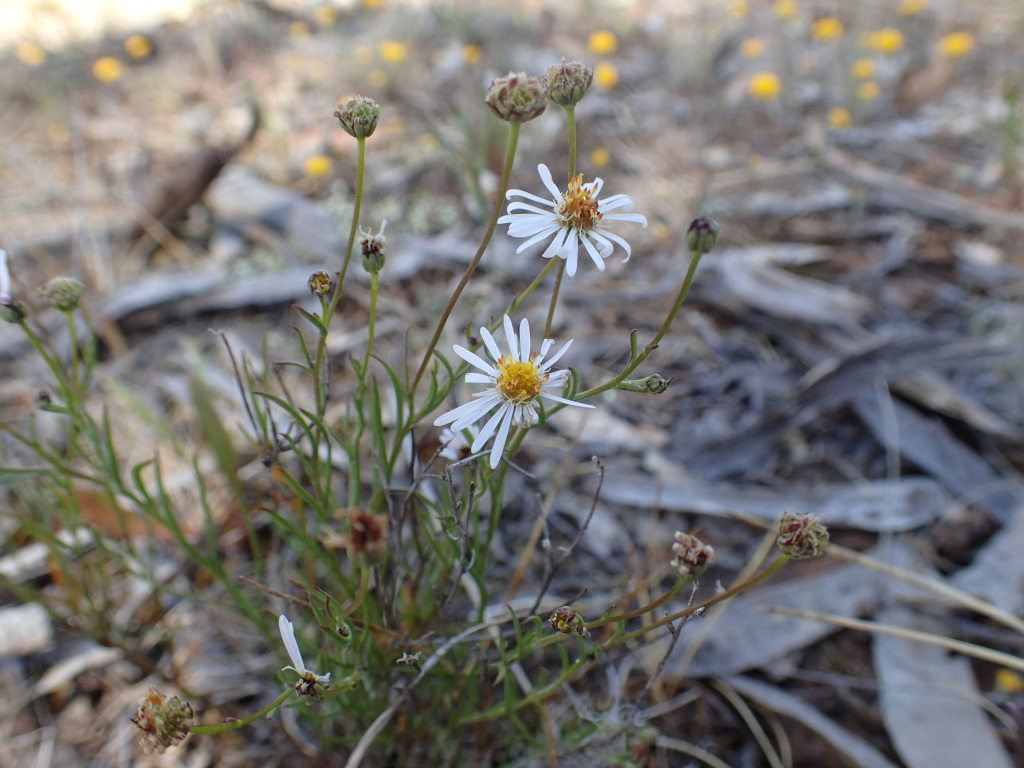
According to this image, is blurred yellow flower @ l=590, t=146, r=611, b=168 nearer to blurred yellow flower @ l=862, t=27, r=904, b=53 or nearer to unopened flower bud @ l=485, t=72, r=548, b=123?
blurred yellow flower @ l=862, t=27, r=904, b=53

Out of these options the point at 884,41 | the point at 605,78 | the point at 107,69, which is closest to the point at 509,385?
the point at 605,78

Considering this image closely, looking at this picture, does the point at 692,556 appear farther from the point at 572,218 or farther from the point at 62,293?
the point at 62,293

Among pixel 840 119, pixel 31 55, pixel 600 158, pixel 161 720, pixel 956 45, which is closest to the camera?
pixel 161 720

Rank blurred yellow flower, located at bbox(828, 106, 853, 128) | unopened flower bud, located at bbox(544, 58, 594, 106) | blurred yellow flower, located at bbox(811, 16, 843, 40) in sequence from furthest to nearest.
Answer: blurred yellow flower, located at bbox(811, 16, 843, 40) → blurred yellow flower, located at bbox(828, 106, 853, 128) → unopened flower bud, located at bbox(544, 58, 594, 106)

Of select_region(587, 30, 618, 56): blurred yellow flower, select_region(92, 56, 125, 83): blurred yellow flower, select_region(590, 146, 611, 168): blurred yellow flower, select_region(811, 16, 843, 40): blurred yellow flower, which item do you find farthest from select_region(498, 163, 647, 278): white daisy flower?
select_region(92, 56, 125, 83): blurred yellow flower

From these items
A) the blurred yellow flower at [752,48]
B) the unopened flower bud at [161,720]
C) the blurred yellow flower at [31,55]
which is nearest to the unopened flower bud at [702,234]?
the unopened flower bud at [161,720]
